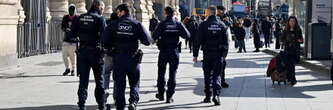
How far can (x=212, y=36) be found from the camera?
10578 mm

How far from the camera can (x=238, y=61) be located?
21.5 m

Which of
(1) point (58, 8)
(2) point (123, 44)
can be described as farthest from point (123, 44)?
(1) point (58, 8)

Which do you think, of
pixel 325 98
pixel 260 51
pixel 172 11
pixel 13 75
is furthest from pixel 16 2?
pixel 260 51

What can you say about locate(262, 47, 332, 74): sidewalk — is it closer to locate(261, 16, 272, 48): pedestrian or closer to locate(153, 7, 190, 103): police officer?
locate(153, 7, 190, 103): police officer

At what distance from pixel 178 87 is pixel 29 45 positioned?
879 cm

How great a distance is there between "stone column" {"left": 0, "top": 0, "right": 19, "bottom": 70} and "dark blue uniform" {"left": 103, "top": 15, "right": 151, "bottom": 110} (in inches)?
255

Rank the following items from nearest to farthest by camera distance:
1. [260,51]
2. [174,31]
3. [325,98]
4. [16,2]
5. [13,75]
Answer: [174,31] → [325,98] → [13,75] → [16,2] → [260,51]

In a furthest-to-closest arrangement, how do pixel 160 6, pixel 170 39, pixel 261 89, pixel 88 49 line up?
pixel 160 6 < pixel 261 89 < pixel 170 39 < pixel 88 49

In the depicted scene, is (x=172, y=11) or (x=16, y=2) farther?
(x=16, y=2)

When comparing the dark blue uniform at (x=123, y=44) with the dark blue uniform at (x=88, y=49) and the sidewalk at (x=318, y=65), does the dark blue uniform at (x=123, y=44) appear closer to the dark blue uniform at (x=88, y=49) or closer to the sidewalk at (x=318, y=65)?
the dark blue uniform at (x=88, y=49)

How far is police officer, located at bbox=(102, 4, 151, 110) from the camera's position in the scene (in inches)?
340

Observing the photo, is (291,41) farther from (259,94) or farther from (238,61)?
(238,61)

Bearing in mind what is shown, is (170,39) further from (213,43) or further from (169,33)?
(213,43)

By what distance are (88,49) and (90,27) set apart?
1.06ft
